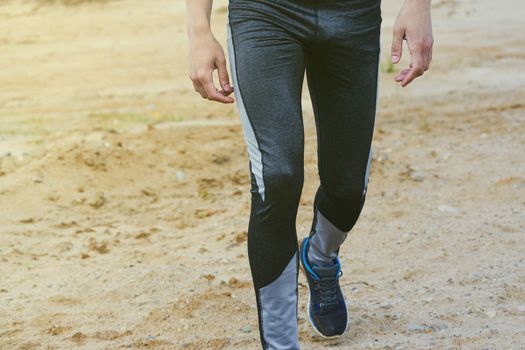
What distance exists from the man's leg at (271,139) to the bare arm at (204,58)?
44mm

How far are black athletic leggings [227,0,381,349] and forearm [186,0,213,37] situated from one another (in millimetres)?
76

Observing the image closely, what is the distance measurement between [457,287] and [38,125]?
529 centimetres

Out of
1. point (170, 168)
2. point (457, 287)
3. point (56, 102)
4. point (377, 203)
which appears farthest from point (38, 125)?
point (457, 287)

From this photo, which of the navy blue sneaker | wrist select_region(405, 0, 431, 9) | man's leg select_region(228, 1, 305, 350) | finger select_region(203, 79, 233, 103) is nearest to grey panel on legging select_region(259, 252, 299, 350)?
man's leg select_region(228, 1, 305, 350)

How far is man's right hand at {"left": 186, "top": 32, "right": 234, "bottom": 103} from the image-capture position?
2.94 meters

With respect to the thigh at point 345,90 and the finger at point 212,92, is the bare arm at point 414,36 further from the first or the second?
the finger at point 212,92

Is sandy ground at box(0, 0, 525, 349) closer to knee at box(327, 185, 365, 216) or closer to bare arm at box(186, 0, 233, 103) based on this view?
knee at box(327, 185, 365, 216)

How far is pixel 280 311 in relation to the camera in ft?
10.1

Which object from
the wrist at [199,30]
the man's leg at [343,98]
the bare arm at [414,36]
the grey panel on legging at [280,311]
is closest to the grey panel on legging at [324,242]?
the man's leg at [343,98]

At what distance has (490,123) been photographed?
7879 mm

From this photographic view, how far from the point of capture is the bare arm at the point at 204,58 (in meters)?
2.94

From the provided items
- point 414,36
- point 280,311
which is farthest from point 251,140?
A: point 414,36

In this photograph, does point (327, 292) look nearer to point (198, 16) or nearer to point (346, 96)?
point (346, 96)

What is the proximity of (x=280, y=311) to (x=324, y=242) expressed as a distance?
0.69m
